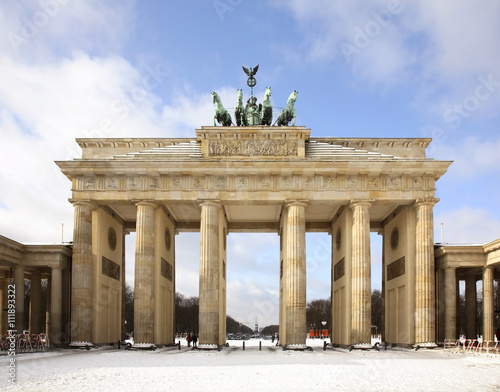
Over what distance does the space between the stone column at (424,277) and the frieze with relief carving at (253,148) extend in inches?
365

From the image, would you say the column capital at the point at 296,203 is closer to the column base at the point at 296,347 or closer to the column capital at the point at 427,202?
the column capital at the point at 427,202

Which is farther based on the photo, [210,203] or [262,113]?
[262,113]

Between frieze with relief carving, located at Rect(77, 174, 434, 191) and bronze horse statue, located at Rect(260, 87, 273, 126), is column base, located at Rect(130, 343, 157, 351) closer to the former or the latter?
frieze with relief carving, located at Rect(77, 174, 434, 191)

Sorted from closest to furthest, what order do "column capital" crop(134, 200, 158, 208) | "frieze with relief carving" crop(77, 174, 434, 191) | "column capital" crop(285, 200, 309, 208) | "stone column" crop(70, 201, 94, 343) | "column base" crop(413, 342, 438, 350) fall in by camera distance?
"column base" crop(413, 342, 438, 350), "stone column" crop(70, 201, 94, 343), "column capital" crop(285, 200, 309, 208), "column capital" crop(134, 200, 158, 208), "frieze with relief carving" crop(77, 174, 434, 191)

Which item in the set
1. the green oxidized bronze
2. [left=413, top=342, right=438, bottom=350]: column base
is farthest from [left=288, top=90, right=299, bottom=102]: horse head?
[left=413, top=342, right=438, bottom=350]: column base

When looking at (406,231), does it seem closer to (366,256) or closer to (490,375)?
(366,256)

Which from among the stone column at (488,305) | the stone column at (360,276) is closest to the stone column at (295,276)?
the stone column at (360,276)

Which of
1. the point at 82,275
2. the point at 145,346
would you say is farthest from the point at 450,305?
the point at 82,275

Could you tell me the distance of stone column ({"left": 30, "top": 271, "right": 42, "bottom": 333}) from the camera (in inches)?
1563

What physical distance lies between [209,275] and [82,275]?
8191 mm

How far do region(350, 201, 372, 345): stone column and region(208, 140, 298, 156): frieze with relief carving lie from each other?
5.72m

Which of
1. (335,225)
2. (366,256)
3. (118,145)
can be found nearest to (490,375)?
(366,256)

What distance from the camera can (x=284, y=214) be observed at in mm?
38812

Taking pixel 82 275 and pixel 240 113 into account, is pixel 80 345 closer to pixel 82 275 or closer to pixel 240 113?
pixel 82 275
